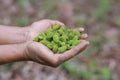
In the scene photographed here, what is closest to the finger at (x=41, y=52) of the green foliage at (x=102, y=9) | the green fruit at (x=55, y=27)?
the green fruit at (x=55, y=27)

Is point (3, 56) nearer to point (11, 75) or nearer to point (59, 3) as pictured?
point (11, 75)

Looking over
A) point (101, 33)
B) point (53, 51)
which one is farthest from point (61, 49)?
point (101, 33)

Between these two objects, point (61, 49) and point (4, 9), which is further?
point (4, 9)

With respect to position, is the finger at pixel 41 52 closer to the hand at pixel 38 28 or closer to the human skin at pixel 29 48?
the human skin at pixel 29 48

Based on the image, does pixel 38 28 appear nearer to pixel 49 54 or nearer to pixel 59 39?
pixel 59 39

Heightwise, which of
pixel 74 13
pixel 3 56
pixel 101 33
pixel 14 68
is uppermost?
pixel 74 13

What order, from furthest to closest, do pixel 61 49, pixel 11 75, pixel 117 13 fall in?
1. pixel 117 13
2. pixel 11 75
3. pixel 61 49

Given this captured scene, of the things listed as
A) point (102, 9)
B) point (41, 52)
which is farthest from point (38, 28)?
point (102, 9)
